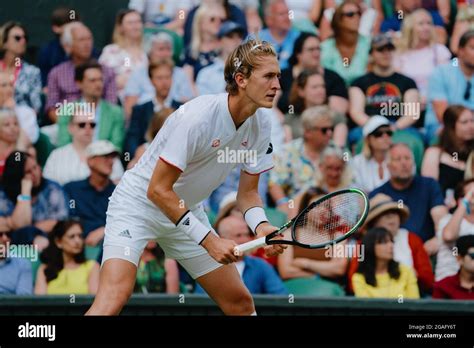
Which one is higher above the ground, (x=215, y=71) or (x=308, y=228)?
(x=215, y=71)

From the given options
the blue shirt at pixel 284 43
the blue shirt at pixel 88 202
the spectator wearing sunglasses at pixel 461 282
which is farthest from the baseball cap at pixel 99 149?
the spectator wearing sunglasses at pixel 461 282

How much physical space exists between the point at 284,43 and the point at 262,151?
10.3ft

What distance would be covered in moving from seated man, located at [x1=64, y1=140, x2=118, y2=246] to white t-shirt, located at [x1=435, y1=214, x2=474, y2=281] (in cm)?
246

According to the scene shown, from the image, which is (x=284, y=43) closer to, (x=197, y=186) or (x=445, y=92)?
(x=445, y=92)

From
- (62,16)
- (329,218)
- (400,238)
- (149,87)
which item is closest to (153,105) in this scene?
(149,87)

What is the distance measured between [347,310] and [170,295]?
1.24 m

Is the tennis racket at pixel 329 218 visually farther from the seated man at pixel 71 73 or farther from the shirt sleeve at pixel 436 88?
the seated man at pixel 71 73

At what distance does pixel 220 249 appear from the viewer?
6.45 metres

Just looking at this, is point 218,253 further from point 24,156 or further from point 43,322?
point 24,156

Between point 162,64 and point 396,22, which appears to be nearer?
point 162,64

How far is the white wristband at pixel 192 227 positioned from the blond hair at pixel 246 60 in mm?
684

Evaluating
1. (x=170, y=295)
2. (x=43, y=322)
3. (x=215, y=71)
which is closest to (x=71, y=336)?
(x=43, y=322)

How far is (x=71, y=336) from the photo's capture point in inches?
281

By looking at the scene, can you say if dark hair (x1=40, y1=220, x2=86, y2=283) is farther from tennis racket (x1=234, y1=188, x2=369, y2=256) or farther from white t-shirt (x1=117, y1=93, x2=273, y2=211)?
tennis racket (x1=234, y1=188, x2=369, y2=256)
